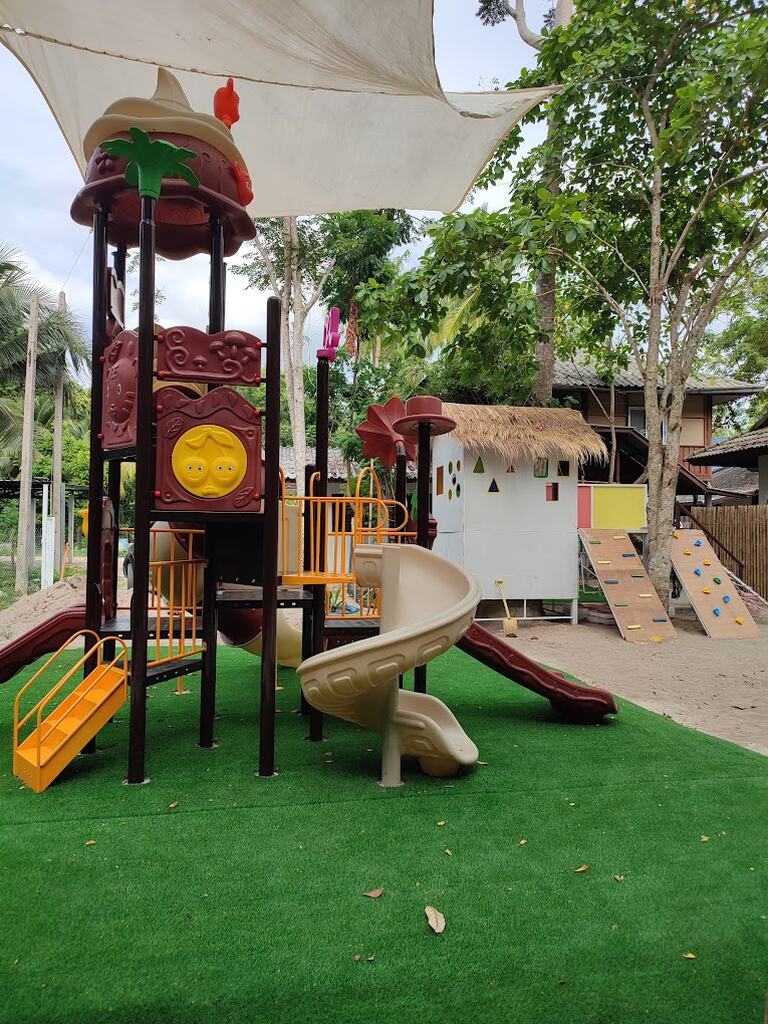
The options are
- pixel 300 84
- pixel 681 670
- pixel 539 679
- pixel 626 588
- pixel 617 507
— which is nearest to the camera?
pixel 300 84

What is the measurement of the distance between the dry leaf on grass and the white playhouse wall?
9.64 m

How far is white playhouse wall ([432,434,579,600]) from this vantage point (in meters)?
12.6

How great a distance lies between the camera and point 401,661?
4172 mm

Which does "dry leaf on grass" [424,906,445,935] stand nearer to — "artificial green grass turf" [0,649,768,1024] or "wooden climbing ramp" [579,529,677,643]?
"artificial green grass turf" [0,649,768,1024]

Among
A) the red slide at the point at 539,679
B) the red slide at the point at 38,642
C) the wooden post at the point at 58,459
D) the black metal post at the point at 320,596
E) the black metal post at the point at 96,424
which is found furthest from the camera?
the wooden post at the point at 58,459

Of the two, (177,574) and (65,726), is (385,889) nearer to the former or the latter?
(65,726)

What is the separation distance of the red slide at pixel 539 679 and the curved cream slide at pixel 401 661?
3.90 ft

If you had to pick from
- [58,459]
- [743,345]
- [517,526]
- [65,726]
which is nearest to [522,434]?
[517,526]

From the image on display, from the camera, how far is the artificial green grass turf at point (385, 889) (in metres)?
2.43

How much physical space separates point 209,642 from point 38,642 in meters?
1.63

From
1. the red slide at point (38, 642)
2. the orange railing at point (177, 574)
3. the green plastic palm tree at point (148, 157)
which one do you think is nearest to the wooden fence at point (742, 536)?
the orange railing at point (177, 574)

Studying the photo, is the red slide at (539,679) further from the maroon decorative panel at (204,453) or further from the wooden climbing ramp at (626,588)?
the wooden climbing ramp at (626,588)

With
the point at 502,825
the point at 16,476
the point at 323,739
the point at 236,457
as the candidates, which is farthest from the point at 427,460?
the point at 16,476

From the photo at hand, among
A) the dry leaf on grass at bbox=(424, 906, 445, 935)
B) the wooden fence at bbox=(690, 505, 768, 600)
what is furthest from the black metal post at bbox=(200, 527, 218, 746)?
the wooden fence at bbox=(690, 505, 768, 600)
